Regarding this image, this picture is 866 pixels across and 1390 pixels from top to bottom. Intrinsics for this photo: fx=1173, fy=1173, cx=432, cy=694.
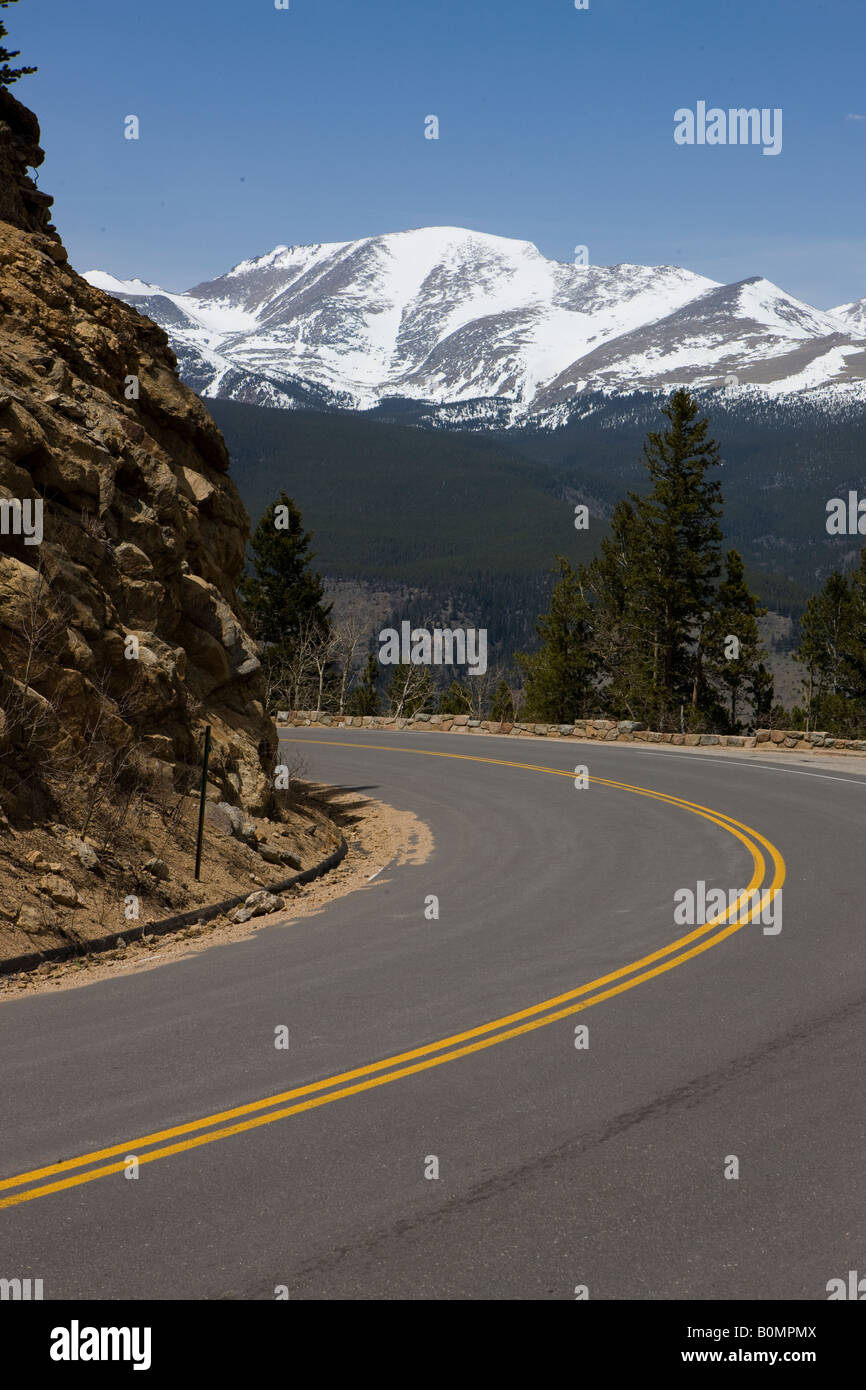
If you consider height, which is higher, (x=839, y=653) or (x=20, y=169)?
(x=20, y=169)

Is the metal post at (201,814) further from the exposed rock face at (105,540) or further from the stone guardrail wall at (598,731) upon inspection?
the stone guardrail wall at (598,731)

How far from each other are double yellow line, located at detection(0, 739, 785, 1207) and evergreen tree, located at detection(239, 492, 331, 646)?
51.9 metres

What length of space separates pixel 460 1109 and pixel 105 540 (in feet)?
34.0

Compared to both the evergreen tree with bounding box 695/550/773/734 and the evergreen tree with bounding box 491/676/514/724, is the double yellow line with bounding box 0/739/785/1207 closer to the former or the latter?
the evergreen tree with bounding box 695/550/773/734

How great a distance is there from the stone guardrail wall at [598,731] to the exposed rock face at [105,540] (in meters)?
19.1

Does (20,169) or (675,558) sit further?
(675,558)

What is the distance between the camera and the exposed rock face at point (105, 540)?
13406mm

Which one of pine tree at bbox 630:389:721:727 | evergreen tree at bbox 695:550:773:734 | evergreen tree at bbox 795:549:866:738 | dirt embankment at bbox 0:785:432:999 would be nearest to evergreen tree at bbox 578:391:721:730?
pine tree at bbox 630:389:721:727

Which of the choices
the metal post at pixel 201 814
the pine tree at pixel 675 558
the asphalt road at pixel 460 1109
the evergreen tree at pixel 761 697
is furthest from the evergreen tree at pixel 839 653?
the asphalt road at pixel 460 1109

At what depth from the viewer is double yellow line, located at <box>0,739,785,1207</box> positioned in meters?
6.11

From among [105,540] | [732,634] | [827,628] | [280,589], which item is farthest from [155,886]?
[827,628]

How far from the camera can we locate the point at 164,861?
43.8 ft

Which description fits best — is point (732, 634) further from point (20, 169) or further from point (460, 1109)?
point (460, 1109)

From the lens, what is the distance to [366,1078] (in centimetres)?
747
